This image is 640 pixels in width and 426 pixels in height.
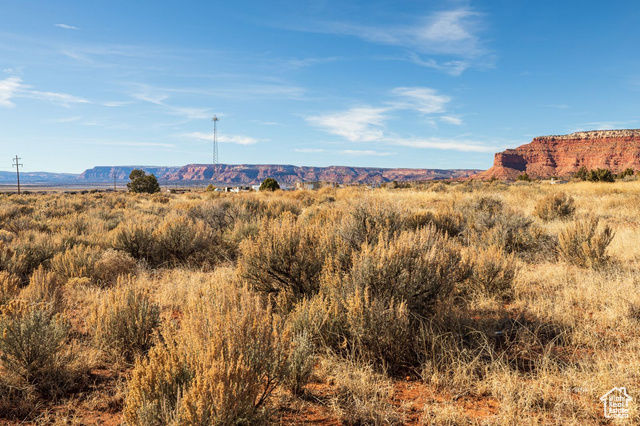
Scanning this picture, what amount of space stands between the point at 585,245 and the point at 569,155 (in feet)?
612

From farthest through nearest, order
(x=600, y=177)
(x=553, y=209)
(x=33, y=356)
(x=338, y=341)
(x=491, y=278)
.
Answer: (x=600, y=177)
(x=553, y=209)
(x=491, y=278)
(x=338, y=341)
(x=33, y=356)

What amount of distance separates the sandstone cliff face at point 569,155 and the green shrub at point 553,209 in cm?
12842

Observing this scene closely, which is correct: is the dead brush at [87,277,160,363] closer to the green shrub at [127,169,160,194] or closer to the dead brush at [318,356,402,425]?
the dead brush at [318,356,402,425]

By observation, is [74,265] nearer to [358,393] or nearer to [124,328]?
[124,328]

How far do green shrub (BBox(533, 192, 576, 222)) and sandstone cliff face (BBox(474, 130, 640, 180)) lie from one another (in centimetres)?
12842

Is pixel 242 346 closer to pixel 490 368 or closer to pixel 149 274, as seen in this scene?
pixel 490 368

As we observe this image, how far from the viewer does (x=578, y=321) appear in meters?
4.09

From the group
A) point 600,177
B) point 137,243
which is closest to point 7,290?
point 137,243

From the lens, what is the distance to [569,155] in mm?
157125

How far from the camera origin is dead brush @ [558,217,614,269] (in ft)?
20.5

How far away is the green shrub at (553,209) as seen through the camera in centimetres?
1170

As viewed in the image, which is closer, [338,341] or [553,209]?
[338,341]

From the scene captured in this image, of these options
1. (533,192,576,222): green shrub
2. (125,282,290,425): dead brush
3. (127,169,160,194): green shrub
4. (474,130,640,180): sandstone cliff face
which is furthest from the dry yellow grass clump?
(474,130,640,180): sandstone cliff face

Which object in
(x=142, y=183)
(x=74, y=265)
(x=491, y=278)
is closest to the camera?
(x=491, y=278)
